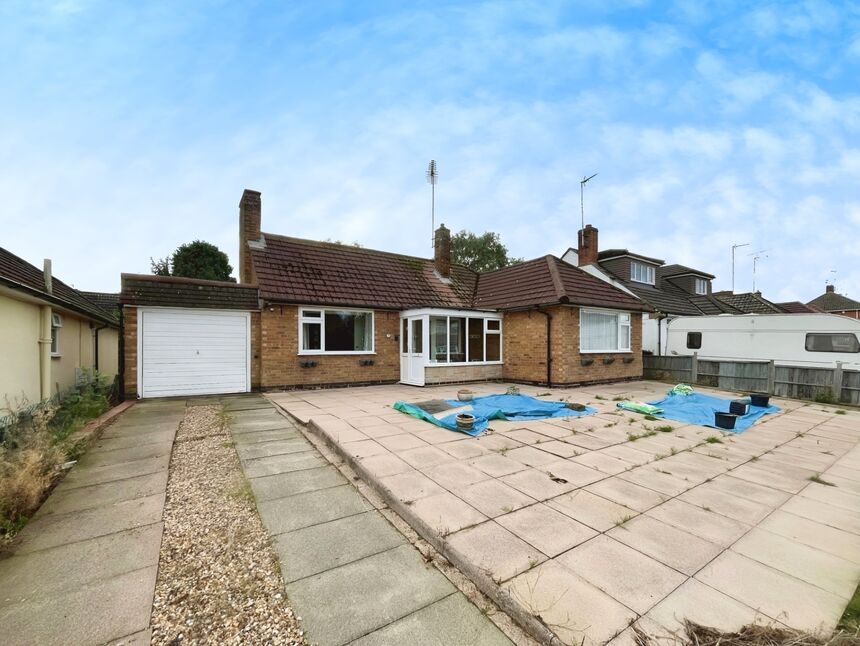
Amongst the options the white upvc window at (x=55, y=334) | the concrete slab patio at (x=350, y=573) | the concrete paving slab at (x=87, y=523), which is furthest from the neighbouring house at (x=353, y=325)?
the concrete paving slab at (x=87, y=523)

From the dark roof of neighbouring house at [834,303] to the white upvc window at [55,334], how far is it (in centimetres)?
5225

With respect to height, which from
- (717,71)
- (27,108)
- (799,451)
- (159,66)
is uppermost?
(717,71)

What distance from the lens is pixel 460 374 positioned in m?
11.9

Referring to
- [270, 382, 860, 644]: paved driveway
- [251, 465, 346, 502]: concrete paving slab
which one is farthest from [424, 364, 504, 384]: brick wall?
[251, 465, 346, 502]: concrete paving slab

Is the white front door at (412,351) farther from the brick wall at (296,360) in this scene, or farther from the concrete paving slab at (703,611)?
the concrete paving slab at (703,611)

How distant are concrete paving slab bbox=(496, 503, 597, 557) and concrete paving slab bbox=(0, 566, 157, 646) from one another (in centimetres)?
245

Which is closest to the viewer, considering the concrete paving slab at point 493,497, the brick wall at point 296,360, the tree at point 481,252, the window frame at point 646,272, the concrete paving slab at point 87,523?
the concrete paving slab at point 87,523

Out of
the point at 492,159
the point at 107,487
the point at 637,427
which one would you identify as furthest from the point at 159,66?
the point at 637,427

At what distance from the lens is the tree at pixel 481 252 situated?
33.8m

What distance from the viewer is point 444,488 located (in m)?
3.64

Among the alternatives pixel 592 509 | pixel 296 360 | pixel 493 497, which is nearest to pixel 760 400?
pixel 592 509

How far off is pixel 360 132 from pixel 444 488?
1120cm

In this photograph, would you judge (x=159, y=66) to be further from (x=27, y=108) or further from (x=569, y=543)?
(x=569, y=543)

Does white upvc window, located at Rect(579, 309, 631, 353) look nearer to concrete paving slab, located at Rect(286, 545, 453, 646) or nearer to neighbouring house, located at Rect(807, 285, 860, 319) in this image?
concrete paving slab, located at Rect(286, 545, 453, 646)
